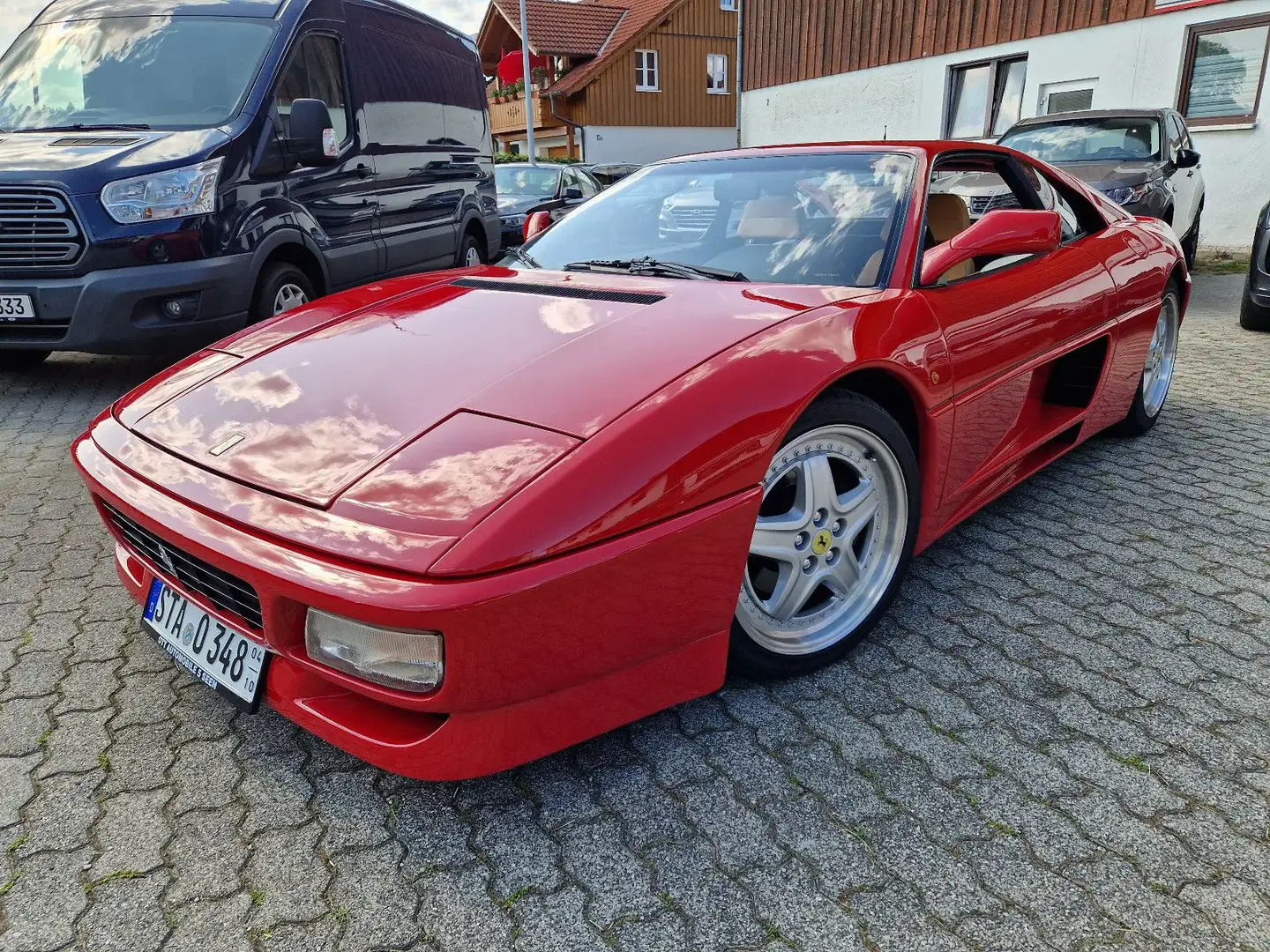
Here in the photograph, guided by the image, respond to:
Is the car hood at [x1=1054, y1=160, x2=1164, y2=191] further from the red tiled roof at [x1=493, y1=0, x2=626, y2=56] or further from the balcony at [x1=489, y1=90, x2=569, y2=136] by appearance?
the red tiled roof at [x1=493, y1=0, x2=626, y2=56]

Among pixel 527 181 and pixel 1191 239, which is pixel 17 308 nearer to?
pixel 527 181

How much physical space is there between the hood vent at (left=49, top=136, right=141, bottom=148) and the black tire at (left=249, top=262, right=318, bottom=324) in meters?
0.84

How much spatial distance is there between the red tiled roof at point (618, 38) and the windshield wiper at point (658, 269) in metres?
27.9

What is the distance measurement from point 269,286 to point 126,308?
741mm

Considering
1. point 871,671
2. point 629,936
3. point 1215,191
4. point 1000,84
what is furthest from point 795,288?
point 1000,84

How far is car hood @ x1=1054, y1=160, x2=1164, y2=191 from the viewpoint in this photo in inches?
278

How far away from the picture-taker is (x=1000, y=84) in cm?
1345

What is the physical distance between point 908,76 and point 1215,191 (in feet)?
18.3

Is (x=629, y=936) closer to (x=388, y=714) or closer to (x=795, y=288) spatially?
(x=388, y=714)

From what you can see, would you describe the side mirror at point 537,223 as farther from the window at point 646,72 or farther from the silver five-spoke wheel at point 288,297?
the window at point 646,72

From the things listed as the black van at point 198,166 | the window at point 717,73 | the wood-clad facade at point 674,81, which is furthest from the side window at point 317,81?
the window at point 717,73

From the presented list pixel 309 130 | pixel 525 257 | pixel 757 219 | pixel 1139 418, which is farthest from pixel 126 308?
pixel 1139 418

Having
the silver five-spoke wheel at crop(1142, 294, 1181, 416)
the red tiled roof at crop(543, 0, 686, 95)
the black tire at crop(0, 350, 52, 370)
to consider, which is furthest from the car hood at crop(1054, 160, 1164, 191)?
the red tiled roof at crop(543, 0, 686, 95)

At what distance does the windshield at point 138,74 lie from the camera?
463 centimetres
